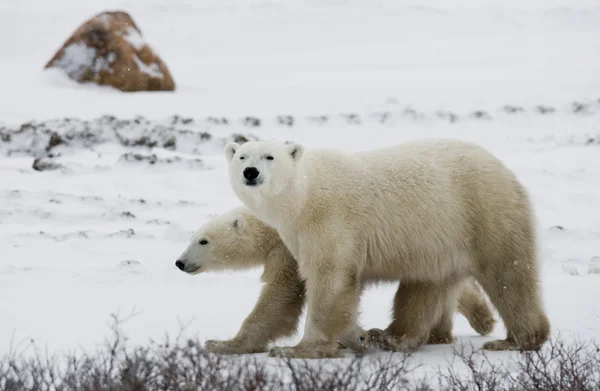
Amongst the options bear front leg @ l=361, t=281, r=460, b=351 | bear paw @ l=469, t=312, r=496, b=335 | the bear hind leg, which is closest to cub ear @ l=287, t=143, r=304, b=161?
bear front leg @ l=361, t=281, r=460, b=351

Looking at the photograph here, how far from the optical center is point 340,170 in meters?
4.50

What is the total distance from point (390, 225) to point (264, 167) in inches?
27.5

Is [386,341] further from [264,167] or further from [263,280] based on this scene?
[264,167]

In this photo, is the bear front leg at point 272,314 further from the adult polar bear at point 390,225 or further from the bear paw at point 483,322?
the bear paw at point 483,322

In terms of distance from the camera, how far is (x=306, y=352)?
425 cm

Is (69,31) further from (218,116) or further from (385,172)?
(385,172)

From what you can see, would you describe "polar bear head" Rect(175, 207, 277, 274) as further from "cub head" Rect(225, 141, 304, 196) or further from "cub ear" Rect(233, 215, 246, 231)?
"cub head" Rect(225, 141, 304, 196)

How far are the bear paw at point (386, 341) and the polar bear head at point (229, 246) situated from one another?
0.75 meters

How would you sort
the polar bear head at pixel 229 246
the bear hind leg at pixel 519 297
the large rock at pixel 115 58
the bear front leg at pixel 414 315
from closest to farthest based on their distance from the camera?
1. the bear hind leg at pixel 519 297
2. the bear front leg at pixel 414 315
3. the polar bear head at pixel 229 246
4. the large rock at pixel 115 58

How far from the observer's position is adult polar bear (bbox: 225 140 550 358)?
14.0 feet

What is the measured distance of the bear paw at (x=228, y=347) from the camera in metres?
4.46

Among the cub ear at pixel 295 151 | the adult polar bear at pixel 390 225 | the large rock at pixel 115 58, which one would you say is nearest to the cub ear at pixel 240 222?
the adult polar bear at pixel 390 225

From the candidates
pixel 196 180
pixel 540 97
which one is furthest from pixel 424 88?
pixel 196 180

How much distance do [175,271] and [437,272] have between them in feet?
7.15
